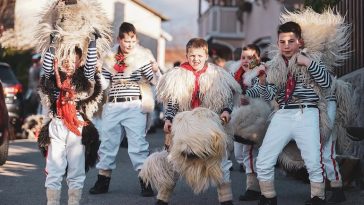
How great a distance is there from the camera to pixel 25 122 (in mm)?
14875

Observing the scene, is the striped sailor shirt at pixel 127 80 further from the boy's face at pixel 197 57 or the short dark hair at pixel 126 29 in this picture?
the boy's face at pixel 197 57

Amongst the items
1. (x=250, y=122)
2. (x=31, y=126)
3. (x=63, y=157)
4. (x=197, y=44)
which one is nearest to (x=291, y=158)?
(x=250, y=122)

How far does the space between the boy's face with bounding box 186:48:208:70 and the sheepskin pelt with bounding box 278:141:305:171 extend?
4.17ft

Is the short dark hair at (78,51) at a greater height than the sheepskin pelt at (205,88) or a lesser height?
greater

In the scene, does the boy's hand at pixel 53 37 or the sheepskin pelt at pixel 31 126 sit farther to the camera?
the sheepskin pelt at pixel 31 126

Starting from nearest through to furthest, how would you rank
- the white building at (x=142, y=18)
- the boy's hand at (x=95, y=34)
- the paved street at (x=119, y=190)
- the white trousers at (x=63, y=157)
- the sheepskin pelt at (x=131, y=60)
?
the white trousers at (x=63, y=157) → the boy's hand at (x=95, y=34) → the paved street at (x=119, y=190) → the sheepskin pelt at (x=131, y=60) → the white building at (x=142, y=18)

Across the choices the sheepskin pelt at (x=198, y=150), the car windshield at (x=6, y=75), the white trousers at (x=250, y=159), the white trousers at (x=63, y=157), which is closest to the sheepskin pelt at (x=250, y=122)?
the white trousers at (x=250, y=159)

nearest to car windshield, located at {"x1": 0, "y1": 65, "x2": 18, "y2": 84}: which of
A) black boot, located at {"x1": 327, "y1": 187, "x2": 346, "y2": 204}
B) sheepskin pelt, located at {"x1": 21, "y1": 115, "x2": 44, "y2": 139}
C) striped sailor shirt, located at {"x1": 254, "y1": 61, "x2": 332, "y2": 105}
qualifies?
sheepskin pelt, located at {"x1": 21, "y1": 115, "x2": 44, "y2": 139}

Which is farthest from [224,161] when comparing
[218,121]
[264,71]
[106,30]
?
[106,30]

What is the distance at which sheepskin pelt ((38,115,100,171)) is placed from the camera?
5.88 m

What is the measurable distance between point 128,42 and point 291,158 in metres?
2.20

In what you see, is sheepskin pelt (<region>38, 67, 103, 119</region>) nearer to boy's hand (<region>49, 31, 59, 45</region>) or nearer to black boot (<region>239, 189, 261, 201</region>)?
boy's hand (<region>49, 31, 59, 45</region>)

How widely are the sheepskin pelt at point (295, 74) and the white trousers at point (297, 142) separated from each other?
259mm

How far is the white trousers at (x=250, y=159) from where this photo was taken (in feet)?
23.1
